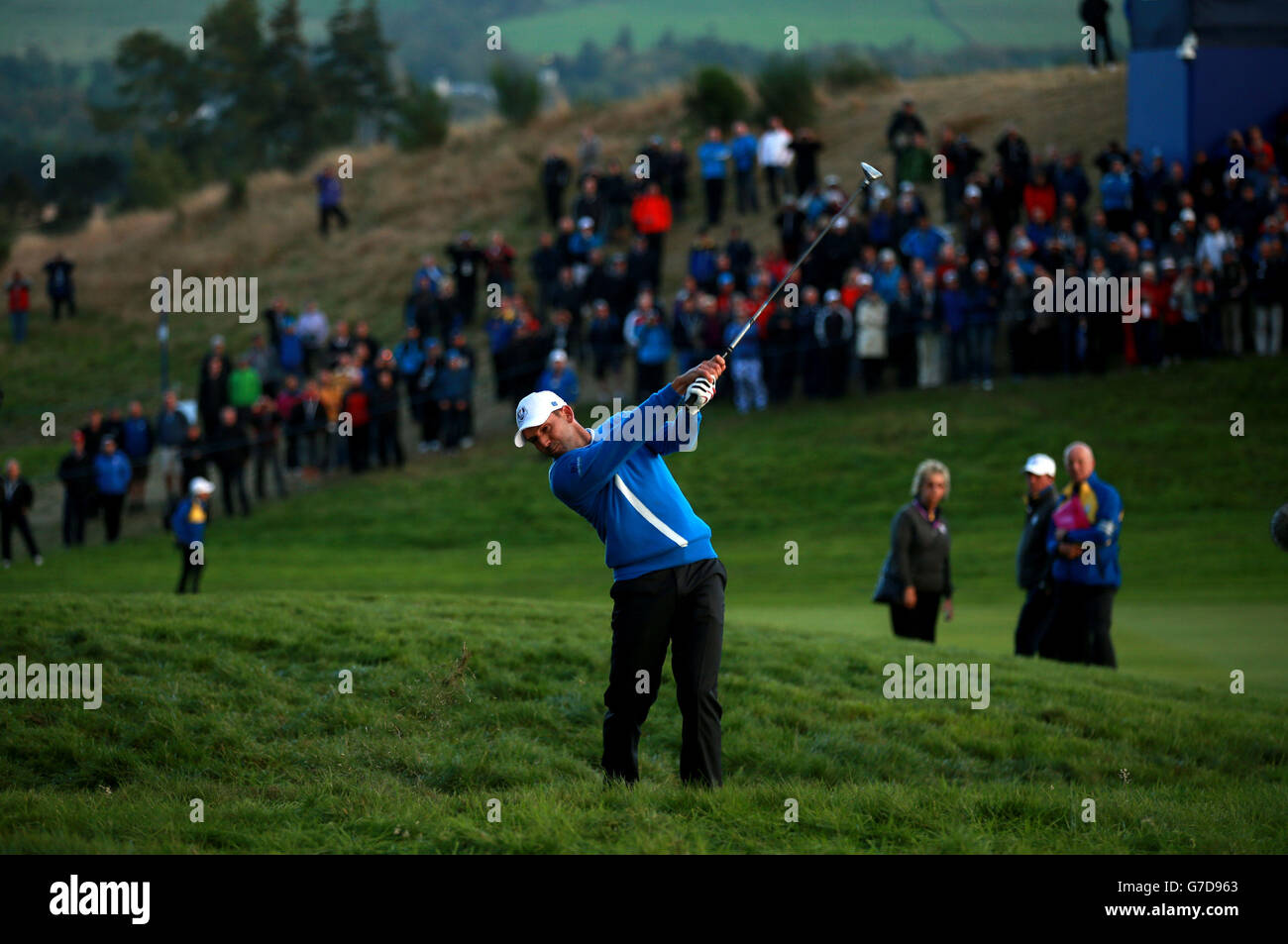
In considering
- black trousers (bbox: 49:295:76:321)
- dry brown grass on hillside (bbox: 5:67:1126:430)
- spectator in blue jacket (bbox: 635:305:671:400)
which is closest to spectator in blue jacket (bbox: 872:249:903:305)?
Answer: spectator in blue jacket (bbox: 635:305:671:400)

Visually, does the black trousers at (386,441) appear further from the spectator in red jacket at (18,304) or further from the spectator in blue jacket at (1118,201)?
the spectator in red jacket at (18,304)

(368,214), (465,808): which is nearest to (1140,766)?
(465,808)

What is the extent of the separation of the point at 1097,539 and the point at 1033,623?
4.78 feet

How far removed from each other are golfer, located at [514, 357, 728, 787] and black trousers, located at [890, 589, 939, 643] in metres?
6.73

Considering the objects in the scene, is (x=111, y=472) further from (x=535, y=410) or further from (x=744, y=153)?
(x=535, y=410)

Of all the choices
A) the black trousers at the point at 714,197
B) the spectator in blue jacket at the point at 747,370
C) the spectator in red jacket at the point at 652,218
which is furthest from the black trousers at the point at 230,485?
the black trousers at the point at 714,197

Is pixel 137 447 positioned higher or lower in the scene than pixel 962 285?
lower

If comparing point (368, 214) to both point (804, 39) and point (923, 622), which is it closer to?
point (923, 622)

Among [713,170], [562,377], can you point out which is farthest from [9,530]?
[713,170]

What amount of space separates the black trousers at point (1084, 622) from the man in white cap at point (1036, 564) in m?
0.15

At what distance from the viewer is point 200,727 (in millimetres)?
9633

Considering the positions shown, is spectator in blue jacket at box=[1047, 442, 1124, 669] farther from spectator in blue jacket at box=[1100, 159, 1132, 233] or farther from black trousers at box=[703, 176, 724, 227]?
black trousers at box=[703, 176, 724, 227]

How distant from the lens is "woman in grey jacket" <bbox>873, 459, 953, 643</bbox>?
14.1 meters

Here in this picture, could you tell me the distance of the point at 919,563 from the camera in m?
14.2
